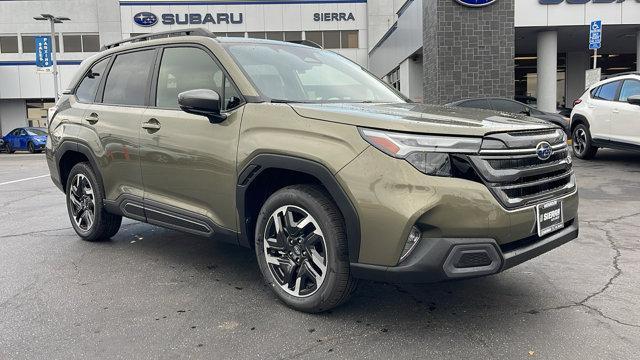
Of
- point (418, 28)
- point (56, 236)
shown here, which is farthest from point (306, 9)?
point (56, 236)

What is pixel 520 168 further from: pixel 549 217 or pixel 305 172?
pixel 305 172

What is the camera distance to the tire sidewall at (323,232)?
318 centimetres

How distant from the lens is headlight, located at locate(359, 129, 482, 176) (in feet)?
9.53

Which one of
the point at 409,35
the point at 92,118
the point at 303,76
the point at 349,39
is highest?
the point at 349,39

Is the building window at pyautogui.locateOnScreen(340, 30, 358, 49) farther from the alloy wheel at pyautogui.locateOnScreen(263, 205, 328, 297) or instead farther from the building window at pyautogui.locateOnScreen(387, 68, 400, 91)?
the alloy wheel at pyautogui.locateOnScreen(263, 205, 328, 297)

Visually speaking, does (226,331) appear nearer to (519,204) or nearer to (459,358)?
(459,358)

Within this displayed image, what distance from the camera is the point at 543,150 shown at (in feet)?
10.5

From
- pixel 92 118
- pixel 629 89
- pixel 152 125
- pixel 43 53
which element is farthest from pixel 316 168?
pixel 43 53

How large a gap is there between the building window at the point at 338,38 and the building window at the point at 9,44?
21.6 metres

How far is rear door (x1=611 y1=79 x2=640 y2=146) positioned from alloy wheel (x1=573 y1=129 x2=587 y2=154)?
1.02 metres

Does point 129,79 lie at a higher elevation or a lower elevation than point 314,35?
lower

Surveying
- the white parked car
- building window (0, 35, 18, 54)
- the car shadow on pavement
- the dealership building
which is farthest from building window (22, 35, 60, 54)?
the car shadow on pavement

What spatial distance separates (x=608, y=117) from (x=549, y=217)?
318 inches

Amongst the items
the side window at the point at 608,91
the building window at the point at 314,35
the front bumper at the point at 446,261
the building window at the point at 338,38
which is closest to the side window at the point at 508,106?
the side window at the point at 608,91
